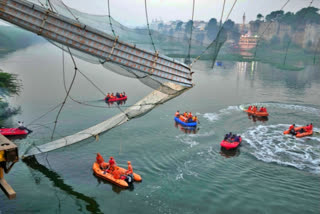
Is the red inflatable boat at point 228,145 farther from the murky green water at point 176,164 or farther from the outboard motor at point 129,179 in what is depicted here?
the outboard motor at point 129,179

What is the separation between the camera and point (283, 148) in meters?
22.6

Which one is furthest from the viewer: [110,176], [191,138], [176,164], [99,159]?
[191,138]

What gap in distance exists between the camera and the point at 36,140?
2131 cm

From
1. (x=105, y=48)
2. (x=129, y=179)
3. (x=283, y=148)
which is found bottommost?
(x=129, y=179)

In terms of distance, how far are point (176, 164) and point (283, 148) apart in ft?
33.3

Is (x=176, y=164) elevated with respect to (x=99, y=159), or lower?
lower

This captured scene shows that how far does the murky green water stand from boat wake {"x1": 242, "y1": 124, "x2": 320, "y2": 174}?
81 mm

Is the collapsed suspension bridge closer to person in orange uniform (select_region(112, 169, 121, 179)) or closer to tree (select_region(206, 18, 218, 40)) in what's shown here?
person in orange uniform (select_region(112, 169, 121, 179))

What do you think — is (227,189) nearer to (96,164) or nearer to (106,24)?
(96,164)

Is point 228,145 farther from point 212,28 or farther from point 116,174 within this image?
point 212,28

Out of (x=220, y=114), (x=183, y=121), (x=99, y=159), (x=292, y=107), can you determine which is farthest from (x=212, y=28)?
(x=99, y=159)

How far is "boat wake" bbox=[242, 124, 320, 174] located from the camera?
19962 mm

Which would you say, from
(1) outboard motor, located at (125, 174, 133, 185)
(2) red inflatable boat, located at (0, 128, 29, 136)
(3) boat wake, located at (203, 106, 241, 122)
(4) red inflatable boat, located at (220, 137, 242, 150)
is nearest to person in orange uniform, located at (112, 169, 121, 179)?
(1) outboard motor, located at (125, 174, 133, 185)

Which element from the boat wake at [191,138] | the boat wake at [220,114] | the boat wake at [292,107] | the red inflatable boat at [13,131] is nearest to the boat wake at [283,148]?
the boat wake at [191,138]
